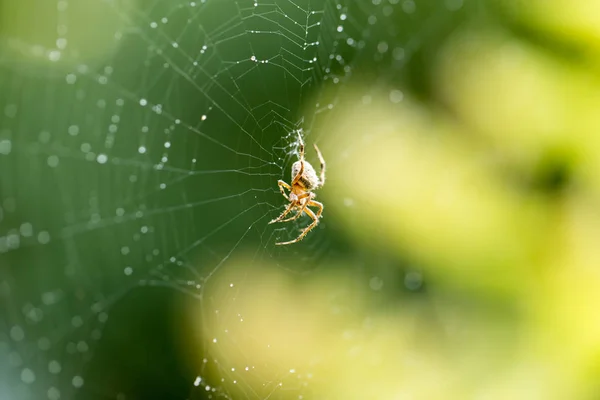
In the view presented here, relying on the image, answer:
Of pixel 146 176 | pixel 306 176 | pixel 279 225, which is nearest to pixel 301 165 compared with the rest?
pixel 306 176

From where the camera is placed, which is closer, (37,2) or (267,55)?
(37,2)

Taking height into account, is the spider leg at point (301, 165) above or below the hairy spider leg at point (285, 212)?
above

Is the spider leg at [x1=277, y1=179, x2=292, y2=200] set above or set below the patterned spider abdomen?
below

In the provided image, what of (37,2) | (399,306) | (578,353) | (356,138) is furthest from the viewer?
(356,138)

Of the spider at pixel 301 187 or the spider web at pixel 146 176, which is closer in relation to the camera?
the spider web at pixel 146 176

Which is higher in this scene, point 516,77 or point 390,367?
point 516,77

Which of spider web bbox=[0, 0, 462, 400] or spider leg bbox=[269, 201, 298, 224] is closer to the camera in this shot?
spider web bbox=[0, 0, 462, 400]

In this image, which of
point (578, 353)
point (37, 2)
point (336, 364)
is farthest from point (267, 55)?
point (578, 353)

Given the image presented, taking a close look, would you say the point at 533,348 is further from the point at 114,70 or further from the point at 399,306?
the point at 114,70
